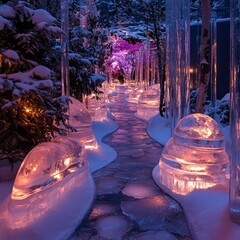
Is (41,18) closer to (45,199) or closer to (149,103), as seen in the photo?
(45,199)

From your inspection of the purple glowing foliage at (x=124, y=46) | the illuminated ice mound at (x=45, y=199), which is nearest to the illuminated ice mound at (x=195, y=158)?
the illuminated ice mound at (x=45, y=199)

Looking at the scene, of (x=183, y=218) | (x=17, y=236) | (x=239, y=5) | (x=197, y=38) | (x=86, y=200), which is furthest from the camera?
(x=197, y=38)

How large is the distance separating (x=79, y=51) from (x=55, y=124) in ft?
16.6

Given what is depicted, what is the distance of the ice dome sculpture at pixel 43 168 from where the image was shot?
373cm

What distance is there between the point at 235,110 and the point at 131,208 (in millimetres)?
1761

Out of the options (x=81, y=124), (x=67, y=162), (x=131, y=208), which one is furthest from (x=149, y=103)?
(x=131, y=208)

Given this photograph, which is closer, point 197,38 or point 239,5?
point 239,5

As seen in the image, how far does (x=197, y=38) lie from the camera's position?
14172 mm

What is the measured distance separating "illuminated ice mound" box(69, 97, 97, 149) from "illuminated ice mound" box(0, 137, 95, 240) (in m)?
2.39

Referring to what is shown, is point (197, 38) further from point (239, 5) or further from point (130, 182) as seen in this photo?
point (239, 5)

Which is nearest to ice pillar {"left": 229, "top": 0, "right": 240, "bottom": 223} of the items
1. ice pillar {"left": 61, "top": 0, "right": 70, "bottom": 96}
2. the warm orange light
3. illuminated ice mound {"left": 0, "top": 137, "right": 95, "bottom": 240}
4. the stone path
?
the stone path

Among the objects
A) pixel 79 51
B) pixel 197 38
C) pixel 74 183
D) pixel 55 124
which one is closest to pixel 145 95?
pixel 197 38

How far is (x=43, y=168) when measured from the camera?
393 centimetres

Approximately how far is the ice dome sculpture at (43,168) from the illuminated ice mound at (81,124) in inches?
Answer: 91.1
